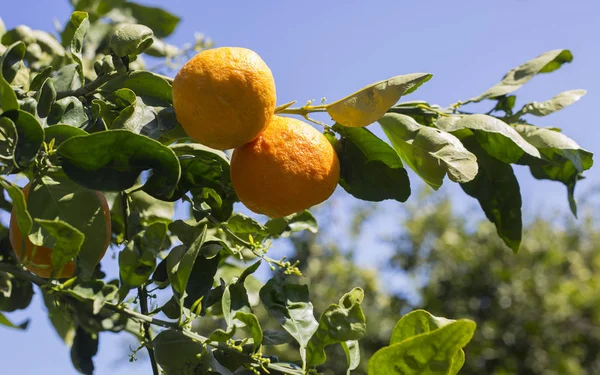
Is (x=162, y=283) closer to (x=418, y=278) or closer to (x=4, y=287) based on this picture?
(x=4, y=287)

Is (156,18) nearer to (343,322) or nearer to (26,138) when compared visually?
(26,138)

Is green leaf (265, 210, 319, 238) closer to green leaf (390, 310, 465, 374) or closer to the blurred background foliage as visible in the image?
green leaf (390, 310, 465, 374)

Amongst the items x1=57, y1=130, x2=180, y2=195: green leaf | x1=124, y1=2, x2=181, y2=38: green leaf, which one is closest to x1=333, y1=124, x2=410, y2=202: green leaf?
x1=57, y1=130, x2=180, y2=195: green leaf

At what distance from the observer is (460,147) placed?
3.02 feet

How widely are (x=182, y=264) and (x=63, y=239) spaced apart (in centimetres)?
14

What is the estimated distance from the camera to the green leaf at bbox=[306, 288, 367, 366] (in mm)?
759

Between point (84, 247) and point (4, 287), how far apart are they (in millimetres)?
417

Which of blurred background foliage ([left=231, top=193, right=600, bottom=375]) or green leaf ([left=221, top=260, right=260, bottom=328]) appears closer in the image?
green leaf ([left=221, top=260, right=260, bottom=328])

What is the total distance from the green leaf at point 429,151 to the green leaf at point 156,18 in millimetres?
645

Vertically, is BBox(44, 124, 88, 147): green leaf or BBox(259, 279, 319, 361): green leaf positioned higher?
BBox(44, 124, 88, 147): green leaf

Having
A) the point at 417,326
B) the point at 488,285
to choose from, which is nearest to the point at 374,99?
the point at 417,326

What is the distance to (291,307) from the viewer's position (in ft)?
3.06

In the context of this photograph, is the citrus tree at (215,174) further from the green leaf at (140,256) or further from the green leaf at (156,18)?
the green leaf at (156,18)

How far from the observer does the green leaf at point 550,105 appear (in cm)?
113
